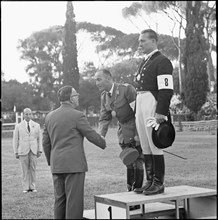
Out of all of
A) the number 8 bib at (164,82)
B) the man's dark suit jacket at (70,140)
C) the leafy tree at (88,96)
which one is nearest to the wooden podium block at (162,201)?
the man's dark suit jacket at (70,140)

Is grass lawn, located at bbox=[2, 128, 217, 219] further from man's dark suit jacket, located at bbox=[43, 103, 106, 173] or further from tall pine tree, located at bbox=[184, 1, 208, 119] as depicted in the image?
tall pine tree, located at bbox=[184, 1, 208, 119]

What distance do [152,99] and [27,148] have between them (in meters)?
4.36

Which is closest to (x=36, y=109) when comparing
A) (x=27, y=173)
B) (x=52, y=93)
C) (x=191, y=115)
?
(x=52, y=93)

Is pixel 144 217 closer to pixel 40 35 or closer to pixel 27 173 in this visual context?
pixel 27 173

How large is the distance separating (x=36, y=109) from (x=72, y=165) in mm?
28680

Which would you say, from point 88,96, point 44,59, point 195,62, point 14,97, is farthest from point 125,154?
point 44,59

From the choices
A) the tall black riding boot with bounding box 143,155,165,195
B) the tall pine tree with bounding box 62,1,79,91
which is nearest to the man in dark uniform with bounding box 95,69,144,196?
the tall black riding boot with bounding box 143,155,165,195

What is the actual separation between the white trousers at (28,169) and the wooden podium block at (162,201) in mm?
4065

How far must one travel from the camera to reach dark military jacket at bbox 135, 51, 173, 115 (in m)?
3.82

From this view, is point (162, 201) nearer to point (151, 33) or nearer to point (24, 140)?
point (151, 33)

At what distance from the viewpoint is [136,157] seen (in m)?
4.23

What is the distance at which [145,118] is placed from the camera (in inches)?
155

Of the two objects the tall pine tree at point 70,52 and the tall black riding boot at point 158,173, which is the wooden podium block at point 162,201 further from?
the tall pine tree at point 70,52

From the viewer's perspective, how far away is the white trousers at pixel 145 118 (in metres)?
3.94
